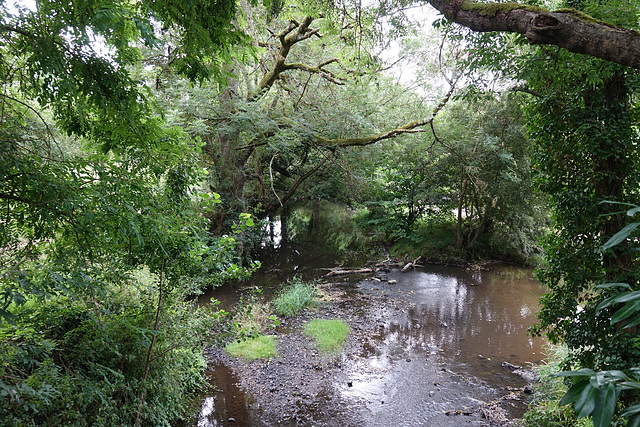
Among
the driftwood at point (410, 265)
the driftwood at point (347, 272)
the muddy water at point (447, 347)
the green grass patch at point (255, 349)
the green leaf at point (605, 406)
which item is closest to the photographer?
the green leaf at point (605, 406)

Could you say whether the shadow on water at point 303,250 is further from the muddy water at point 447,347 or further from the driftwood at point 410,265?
the muddy water at point 447,347

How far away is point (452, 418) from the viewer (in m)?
4.64

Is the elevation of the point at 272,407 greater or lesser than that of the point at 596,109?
lesser

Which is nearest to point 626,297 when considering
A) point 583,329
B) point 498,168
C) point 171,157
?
point 171,157

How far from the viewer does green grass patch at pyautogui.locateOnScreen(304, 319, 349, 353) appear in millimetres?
6648

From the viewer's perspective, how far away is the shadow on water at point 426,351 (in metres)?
4.86

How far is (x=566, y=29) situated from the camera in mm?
2379

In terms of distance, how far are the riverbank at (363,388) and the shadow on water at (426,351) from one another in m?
0.02

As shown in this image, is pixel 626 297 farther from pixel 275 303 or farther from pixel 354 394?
pixel 275 303

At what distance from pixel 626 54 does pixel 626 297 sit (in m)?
2.19

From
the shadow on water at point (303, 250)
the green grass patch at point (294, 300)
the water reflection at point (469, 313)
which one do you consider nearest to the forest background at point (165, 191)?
the water reflection at point (469, 313)

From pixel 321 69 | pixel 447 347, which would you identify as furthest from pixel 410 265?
pixel 321 69

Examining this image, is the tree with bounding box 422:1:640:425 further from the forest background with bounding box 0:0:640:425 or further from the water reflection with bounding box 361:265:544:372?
the water reflection with bounding box 361:265:544:372

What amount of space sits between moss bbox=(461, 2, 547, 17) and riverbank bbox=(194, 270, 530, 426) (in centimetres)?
458
